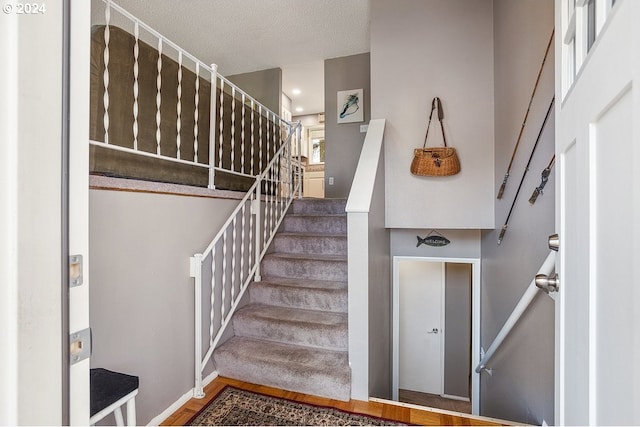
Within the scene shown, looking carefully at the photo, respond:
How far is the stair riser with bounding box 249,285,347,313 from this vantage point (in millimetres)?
2330

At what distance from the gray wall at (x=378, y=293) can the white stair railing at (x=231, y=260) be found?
3.48 feet

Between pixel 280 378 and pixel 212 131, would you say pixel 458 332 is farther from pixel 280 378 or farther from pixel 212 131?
pixel 212 131

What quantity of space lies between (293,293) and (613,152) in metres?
2.18

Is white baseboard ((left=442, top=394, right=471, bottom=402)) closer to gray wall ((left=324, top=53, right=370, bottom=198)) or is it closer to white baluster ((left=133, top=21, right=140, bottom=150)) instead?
gray wall ((left=324, top=53, right=370, bottom=198))

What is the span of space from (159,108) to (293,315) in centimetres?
170

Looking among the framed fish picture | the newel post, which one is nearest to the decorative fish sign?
the framed fish picture

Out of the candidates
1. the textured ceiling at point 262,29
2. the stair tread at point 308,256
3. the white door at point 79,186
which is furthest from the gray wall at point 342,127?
the white door at point 79,186

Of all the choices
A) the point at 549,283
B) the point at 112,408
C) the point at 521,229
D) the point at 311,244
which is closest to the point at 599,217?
the point at 549,283

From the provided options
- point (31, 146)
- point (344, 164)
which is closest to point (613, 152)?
point (31, 146)

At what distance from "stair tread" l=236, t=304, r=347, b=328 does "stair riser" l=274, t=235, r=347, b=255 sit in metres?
0.67

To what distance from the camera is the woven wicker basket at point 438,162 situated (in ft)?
8.09

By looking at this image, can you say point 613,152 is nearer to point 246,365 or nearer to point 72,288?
point 72,288

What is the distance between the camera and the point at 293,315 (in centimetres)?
231

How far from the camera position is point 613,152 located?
0.54 m
